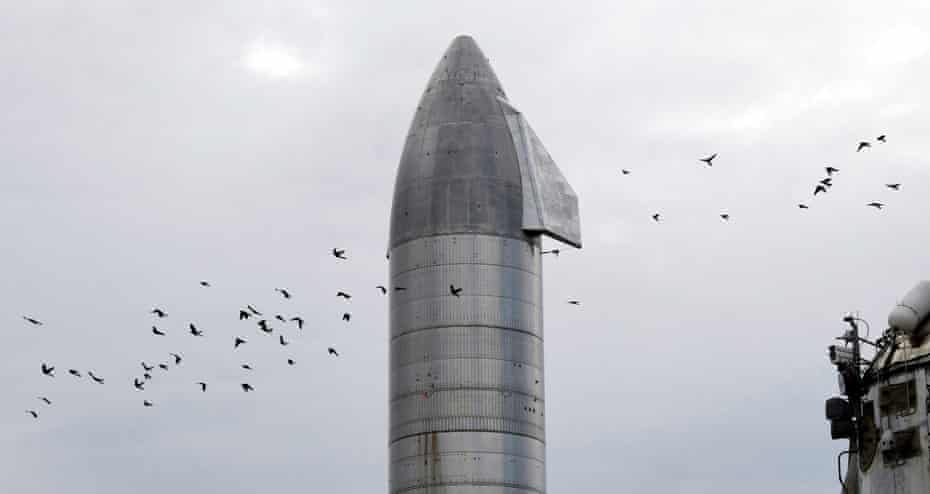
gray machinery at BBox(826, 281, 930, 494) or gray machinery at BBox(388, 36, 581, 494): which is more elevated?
gray machinery at BBox(388, 36, 581, 494)

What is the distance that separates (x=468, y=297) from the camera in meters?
73.7

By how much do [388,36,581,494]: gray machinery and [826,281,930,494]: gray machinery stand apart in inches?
1128

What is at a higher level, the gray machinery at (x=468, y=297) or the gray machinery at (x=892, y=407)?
the gray machinery at (x=468, y=297)

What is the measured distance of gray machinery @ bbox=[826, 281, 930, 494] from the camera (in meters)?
42.2

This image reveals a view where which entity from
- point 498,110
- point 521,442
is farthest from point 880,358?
point 498,110

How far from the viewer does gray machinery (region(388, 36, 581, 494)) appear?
72.6m

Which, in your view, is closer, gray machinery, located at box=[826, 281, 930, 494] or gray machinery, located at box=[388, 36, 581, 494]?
gray machinery, located at box=[826, 281, 930, 494]

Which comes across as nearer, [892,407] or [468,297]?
[892,407]

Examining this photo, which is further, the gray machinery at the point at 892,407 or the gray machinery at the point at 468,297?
the gray machinery at the point at 468,297

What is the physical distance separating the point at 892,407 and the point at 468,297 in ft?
106

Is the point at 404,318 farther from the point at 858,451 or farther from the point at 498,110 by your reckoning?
the point at 858,451

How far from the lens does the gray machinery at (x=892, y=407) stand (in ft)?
138

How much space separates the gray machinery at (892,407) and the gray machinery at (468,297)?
28.7 metres

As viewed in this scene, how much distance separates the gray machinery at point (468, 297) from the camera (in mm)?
72562
